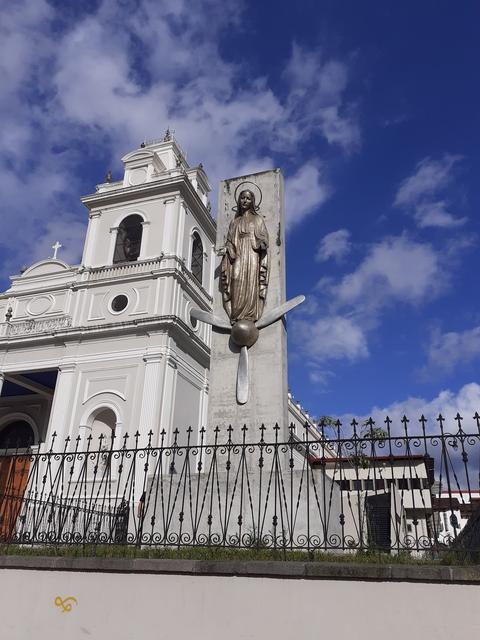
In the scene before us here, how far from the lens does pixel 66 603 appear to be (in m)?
5.21

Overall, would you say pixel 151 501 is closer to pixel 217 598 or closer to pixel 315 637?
pixel 217 598

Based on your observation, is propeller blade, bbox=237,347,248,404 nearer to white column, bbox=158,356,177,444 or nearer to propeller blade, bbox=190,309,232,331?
propeller blade, bbox=190,309,232,331

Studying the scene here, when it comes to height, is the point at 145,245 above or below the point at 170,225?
below

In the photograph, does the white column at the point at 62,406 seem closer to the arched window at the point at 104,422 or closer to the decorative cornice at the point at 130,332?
the arched window at the point at 104,422

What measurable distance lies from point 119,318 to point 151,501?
1634 cm

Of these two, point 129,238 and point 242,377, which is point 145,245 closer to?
point 129,238

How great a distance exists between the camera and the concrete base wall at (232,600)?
4348 mm

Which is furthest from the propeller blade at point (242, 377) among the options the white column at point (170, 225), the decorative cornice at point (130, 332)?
the white column at point (170, 225)

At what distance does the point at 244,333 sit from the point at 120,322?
1493cm

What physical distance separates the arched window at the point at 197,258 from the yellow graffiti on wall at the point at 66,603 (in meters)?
20.5

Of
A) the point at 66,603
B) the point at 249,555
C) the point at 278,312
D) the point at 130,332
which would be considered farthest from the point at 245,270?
the point at 130,332

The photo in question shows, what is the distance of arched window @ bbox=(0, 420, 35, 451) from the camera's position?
966 inches

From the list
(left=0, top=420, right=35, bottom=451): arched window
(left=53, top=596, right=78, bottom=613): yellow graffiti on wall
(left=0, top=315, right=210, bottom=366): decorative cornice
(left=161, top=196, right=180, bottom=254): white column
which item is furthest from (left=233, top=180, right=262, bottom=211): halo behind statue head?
(left=0, top=420, right=35, bottom=451): arched window

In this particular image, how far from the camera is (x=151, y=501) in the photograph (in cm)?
665
